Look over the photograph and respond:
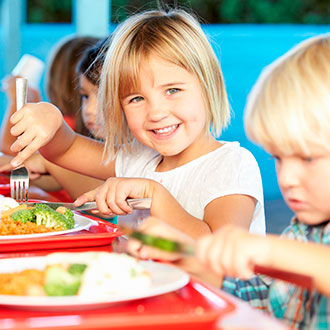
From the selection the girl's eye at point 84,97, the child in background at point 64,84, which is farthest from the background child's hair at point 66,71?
the girl's eye at point 84,97

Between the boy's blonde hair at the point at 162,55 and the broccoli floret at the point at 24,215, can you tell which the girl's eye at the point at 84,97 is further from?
the broccoli floret at the point at 24,215

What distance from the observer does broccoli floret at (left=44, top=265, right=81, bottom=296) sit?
2.40 ft

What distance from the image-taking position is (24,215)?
1.21 metres

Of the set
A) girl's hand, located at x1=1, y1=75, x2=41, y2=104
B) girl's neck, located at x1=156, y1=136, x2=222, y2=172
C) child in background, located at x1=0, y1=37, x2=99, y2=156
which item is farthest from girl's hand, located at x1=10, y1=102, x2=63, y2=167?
girl's hand, located at x1=1, y1=75, x2=41, y2=104

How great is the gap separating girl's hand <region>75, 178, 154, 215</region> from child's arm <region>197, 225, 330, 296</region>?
24.9 inches

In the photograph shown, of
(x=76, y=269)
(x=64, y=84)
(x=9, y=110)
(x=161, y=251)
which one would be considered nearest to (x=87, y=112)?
(x=64, y=84)

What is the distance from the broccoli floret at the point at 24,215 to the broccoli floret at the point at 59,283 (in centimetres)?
48

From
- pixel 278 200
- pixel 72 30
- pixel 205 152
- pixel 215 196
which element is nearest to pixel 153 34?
pixel 205 152

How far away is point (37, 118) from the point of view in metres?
1.62

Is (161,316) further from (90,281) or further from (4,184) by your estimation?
(4,184)

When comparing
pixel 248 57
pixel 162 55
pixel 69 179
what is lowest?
pixel 69 179

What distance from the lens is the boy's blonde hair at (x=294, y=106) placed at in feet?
2.92

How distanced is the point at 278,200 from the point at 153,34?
338 cm

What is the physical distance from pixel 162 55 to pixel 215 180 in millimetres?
368
